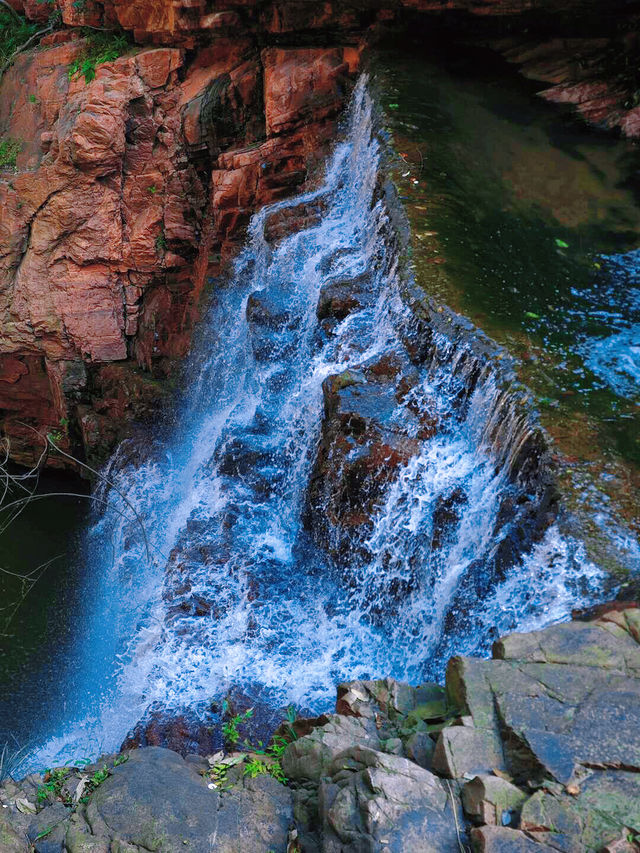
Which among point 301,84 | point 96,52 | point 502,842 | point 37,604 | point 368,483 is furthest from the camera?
point 96,52

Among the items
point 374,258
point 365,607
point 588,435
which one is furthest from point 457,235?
point 365,607

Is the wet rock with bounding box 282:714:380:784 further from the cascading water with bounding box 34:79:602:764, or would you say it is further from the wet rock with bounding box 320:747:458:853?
the cascading water with bounding box 34:79:602:764

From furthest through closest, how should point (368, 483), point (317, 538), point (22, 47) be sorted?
point (22, 47) → point (317, 538) → point (368, 483)

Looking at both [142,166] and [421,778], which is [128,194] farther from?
[421,778]

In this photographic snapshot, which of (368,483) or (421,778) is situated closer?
(421,778)

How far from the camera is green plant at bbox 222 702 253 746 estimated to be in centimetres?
585

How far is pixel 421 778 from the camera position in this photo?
3.82 m

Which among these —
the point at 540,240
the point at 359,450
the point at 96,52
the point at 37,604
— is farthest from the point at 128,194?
the point at 359,450

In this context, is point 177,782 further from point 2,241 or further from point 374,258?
point 2,241

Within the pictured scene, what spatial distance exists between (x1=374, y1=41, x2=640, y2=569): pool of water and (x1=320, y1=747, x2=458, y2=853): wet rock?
199 centimetres

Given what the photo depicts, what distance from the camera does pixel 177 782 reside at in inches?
182

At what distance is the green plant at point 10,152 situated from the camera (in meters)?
11.3

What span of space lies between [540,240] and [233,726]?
558 centimetres

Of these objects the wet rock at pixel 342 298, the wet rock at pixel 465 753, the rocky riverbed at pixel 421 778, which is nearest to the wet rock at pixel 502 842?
the rocky riverbed at pixel 421 778
